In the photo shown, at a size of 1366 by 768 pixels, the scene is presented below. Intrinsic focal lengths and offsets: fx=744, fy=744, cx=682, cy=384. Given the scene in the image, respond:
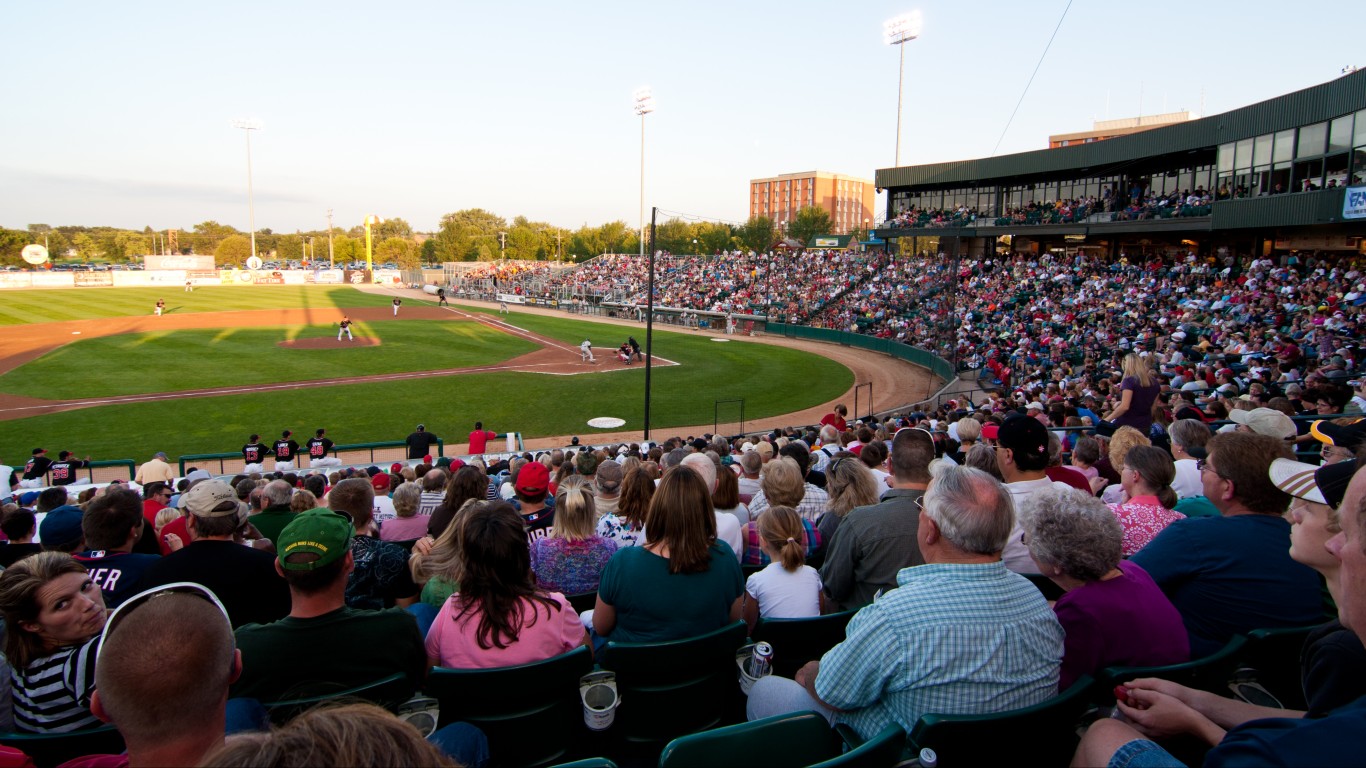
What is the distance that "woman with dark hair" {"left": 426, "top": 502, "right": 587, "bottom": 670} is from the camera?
144 inches

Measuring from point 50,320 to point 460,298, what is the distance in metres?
35.5

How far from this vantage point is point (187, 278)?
82625 millimetres

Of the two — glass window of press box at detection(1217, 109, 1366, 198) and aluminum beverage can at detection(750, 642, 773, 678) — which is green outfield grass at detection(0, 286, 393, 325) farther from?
glass window of press box at detection(1217, 109, 1366, 198)

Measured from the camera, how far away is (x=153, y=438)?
796 inches

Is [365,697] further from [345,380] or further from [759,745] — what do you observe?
[345,380]

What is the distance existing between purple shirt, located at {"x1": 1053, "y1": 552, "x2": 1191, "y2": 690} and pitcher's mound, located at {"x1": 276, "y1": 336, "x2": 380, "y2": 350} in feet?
126

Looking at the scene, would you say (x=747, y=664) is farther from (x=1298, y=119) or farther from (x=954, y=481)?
(x=1298, y=119)

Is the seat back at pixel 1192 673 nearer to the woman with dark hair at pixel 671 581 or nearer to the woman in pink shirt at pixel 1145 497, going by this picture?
the woman in pink shirt at pixel 1145 497

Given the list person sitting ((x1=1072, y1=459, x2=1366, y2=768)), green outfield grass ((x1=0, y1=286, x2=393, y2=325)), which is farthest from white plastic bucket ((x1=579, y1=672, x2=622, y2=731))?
green outfield grass ((x1=0, y1=286, x2=393, y2=325))

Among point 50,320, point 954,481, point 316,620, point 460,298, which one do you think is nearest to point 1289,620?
point 954,481

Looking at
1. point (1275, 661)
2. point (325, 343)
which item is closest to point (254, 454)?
point (1275, 661)

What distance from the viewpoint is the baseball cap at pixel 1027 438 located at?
560 cm

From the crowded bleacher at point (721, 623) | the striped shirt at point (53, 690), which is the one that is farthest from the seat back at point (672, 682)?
the striped shirt at point (53, 690)

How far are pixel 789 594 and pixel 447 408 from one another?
2174cm
